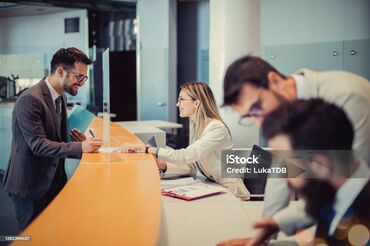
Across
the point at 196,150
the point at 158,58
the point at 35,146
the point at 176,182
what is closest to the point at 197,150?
the point at 196,150

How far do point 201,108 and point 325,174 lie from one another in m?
0.83

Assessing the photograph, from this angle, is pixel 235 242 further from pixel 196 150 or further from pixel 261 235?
pixel 196 150

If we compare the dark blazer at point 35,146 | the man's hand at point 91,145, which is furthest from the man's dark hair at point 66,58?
the man's hand at point 91,145

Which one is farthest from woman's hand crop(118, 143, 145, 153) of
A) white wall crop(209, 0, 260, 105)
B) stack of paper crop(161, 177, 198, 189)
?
white wall crop(209, 0, 260, 105)

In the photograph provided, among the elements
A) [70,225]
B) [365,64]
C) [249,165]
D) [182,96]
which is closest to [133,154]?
[182,96]

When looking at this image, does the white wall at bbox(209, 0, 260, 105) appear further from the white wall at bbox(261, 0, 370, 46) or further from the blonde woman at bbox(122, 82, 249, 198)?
the blonde woman at bbox(122, 82, 249, 198)

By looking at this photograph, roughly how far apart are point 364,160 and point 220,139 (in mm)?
761

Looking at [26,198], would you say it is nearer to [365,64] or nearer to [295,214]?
[295,214]

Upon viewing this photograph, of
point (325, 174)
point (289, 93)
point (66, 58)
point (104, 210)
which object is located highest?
point (66, 58)

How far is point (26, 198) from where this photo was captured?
2.03 metres

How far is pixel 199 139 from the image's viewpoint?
2158mm

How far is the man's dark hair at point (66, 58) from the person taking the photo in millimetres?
1854

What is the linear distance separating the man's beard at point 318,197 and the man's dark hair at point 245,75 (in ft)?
1.15

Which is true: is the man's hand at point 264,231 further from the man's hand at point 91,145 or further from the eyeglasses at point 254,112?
the man's hand at point 91,145
